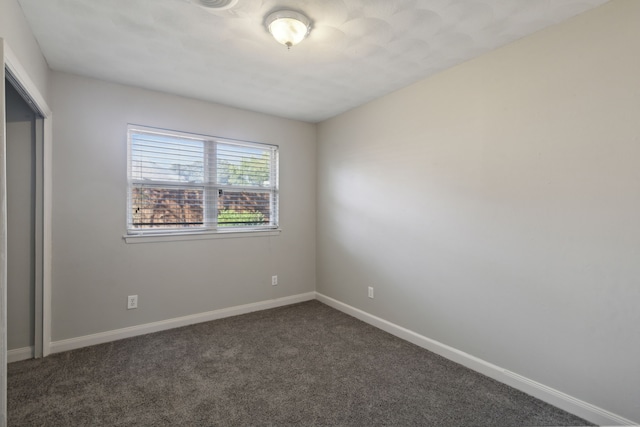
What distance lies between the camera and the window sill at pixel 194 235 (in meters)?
2.94

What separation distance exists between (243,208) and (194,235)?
650 mm

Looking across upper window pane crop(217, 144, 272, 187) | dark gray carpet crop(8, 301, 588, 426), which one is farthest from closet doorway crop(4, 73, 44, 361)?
upper window pane crop(217, 144, 272, 187)

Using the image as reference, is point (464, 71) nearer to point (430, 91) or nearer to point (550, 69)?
point (430, 91)

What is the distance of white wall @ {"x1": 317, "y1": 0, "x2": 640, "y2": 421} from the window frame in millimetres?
1381

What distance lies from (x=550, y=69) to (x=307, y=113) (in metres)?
2.40

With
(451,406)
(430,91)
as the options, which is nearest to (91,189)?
(430,91)

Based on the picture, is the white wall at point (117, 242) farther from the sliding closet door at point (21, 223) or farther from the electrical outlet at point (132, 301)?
the sliding closet door at point (21, 223)

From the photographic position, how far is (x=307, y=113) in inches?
145

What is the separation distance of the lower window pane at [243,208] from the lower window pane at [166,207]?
0.79 feet

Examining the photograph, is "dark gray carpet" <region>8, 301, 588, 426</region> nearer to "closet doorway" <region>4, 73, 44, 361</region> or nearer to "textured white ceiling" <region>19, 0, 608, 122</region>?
"closet doorway" <region>4, 73, 44, 361</region>

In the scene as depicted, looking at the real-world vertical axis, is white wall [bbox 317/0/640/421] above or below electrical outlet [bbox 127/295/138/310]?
above

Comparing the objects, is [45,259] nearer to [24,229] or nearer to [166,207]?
[24,229]

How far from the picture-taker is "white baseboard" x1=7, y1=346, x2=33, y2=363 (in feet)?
7.95

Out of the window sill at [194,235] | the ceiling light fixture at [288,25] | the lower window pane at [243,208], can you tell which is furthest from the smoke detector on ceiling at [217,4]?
the window sill at [194,235]
